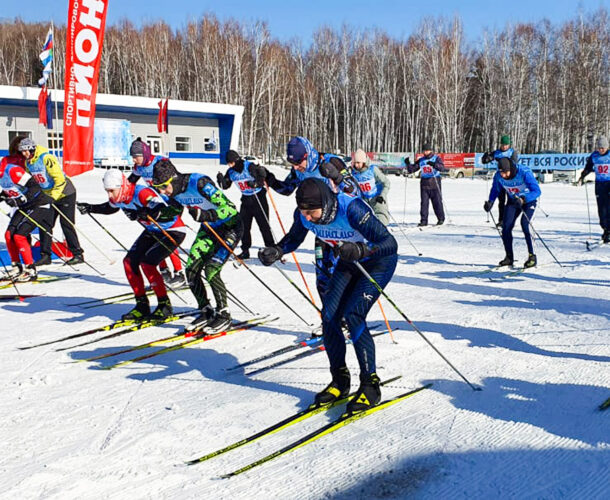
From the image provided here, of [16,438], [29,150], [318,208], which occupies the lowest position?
[16,438]

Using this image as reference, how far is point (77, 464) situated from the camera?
10.2 feet

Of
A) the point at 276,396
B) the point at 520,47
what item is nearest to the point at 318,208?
the point at 276,396

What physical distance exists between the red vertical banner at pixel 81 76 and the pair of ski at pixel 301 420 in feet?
42.4

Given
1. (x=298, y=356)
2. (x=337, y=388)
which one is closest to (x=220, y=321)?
(x=298, y=356)

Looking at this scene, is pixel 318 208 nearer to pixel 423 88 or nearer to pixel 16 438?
pixel 16 438

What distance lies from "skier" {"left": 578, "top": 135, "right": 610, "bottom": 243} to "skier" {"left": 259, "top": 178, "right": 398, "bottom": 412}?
7767 millimetres

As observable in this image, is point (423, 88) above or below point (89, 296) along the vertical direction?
above

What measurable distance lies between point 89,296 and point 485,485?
5.95 meters

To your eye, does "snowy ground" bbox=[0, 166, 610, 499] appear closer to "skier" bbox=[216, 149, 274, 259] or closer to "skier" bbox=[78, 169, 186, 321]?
"skier" bbox=[78, 169, 186, 321]

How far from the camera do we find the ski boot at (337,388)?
3.71m

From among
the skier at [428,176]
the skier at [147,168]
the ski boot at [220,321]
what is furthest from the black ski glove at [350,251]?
the skier at [428,176]

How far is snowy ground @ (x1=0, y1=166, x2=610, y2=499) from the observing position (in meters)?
2.85

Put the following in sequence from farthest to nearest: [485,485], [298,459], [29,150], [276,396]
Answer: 1. [29,150]
2. [276,396]
3. [298,459]
4. [485,485]

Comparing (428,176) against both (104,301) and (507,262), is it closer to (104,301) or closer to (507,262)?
(507,262)
